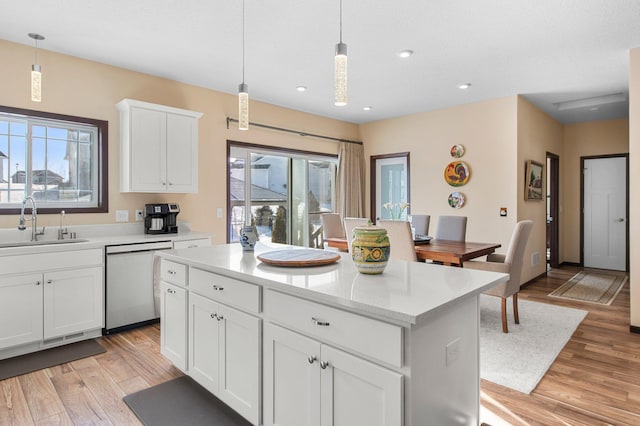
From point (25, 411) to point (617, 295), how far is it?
236 inches

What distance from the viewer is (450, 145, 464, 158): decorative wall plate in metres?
5.27

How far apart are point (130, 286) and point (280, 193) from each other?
253 centimetres

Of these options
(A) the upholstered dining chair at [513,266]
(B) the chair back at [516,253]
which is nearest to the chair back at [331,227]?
(A) the upholstered dining chair at [513,266]

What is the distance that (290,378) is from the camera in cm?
159

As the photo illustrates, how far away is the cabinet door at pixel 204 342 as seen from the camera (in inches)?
79.8

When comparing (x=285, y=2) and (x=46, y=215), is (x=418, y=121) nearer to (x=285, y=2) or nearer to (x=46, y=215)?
(x=285, y=2)

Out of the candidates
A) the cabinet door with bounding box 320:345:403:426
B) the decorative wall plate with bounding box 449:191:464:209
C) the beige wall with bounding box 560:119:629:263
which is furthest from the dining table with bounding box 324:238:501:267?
the beige wall with bounding box 560:119:629:263

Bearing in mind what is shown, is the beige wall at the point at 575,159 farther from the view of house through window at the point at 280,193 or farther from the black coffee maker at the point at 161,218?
the black coffee maker at the point at 161,218

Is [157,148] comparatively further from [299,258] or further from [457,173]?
[457,173]

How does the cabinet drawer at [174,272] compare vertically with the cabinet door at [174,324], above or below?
above

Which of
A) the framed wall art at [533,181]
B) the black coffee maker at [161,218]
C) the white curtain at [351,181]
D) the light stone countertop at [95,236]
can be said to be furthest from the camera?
the white curtain at [351,181]

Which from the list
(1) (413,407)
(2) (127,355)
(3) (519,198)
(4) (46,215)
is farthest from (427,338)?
(3) (519,198)

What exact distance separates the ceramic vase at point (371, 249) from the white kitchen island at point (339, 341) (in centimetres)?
5

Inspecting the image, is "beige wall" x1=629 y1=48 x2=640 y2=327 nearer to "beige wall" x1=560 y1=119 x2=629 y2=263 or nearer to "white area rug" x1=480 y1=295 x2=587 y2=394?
"white area rug" x1=480 y1=295 x2=587 y2=394
